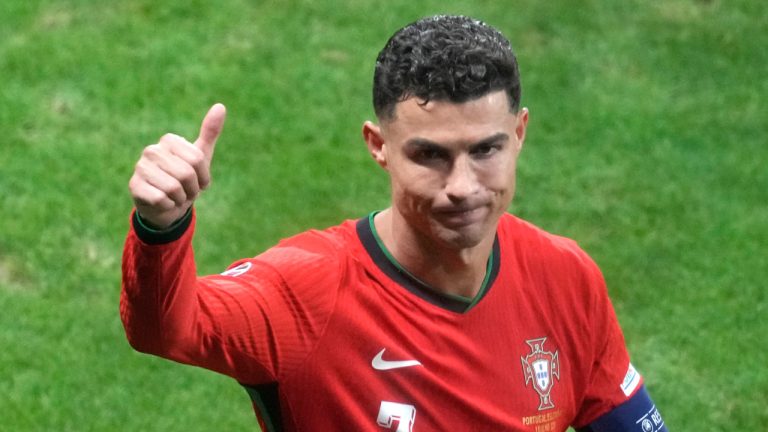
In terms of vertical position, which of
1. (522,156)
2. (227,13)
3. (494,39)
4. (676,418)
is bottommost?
(676,418)

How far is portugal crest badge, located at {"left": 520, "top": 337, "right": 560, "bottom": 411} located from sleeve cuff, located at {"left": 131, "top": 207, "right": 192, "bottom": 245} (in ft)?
3.98

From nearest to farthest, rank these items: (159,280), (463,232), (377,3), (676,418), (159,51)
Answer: (159,280)
(463,232)
(676,418)
(159,51)
(377,3)

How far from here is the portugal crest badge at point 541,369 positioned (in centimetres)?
421

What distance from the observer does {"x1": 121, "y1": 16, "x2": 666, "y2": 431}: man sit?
12.7 feet

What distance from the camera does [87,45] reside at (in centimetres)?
908

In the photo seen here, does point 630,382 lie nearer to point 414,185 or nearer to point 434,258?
point 434,258

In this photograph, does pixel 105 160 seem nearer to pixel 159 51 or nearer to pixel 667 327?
pixel 159 51

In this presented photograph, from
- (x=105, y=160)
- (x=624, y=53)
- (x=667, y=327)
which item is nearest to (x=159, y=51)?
(x=105, y=160)

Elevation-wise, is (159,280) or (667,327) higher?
(159,280)

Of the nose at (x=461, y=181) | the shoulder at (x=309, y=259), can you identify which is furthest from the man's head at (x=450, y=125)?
the shoulder at (x=309, y=259)

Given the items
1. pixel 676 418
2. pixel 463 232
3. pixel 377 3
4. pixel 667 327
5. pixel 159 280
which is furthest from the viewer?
pixel 377 3

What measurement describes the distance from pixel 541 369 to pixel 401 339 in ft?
1.43

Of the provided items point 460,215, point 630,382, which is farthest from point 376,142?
point 630,382

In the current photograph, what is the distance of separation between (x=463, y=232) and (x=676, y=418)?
10.9 feet
